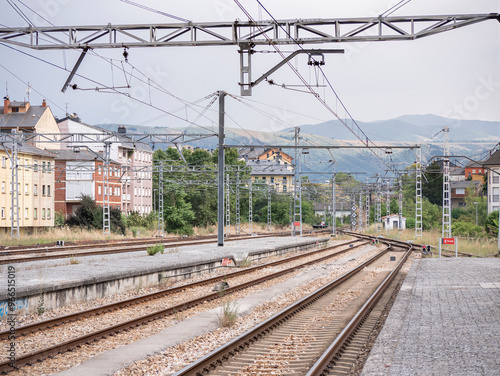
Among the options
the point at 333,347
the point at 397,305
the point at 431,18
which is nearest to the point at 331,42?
the point at 431,18

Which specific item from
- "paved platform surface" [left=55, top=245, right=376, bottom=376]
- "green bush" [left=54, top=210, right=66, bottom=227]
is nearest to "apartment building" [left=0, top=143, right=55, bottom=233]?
"green bush" [left=54, top=210, right=66, bottom=227]

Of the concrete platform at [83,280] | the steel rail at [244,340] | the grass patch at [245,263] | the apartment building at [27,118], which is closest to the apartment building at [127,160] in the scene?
the apartment building at [27,118]

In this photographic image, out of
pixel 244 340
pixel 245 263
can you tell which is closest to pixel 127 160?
pixel 245 263

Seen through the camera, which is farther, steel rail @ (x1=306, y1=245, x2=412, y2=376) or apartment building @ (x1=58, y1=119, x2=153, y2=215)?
apartment building @ (x1=58, y1=119, x2=153, y2=215)

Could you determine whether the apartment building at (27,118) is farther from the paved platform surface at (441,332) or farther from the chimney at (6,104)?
the paved platform surface at (441,332)

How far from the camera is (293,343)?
35.3ft

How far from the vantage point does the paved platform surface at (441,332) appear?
8461 mm

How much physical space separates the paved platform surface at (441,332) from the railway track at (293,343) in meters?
0.64

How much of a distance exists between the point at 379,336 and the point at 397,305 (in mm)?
4192

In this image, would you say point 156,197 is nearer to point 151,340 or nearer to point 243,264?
point 243,264

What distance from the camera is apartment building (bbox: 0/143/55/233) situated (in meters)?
52.5

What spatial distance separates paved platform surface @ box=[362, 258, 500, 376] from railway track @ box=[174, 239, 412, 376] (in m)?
0.64

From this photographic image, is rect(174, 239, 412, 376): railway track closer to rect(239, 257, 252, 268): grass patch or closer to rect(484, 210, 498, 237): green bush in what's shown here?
rect(239, 257, 252, 268): grass patch

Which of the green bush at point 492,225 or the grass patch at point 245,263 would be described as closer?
the grass patch at point 245,263
